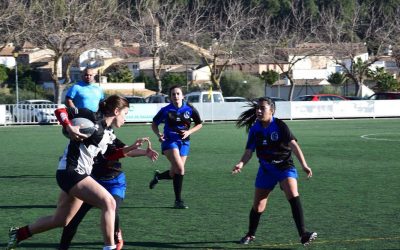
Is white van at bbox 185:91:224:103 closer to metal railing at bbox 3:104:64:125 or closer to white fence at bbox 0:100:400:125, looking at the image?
white fence at bbox 0:100:400:125

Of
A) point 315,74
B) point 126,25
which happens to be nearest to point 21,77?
point 126,25

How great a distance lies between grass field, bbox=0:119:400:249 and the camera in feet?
31.6

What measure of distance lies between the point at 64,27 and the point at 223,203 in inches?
1604

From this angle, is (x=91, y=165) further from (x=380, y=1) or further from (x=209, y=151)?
(x=380, y=1)

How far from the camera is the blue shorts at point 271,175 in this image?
9.37 m

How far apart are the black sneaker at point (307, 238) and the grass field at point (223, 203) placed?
105mm

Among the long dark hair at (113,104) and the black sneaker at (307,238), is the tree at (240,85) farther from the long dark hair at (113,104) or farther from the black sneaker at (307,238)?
the long dark hair at (113,104)

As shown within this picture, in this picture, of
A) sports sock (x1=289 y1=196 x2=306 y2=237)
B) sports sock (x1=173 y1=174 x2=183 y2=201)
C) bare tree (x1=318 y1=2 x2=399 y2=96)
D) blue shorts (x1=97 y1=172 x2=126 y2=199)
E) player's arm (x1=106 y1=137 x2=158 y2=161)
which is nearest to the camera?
player's arm (x1=106 y1=137 x2=158 y2=161)

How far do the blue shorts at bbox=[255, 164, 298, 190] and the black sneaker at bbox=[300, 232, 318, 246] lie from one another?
0.67m

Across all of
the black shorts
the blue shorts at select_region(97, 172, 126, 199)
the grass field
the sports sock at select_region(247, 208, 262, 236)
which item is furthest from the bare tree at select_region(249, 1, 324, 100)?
the black shorts

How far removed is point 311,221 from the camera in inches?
428

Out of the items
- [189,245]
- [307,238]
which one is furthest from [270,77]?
[307,238]

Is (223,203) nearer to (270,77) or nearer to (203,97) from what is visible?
(203,97)

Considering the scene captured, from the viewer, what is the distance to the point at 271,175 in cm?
943
